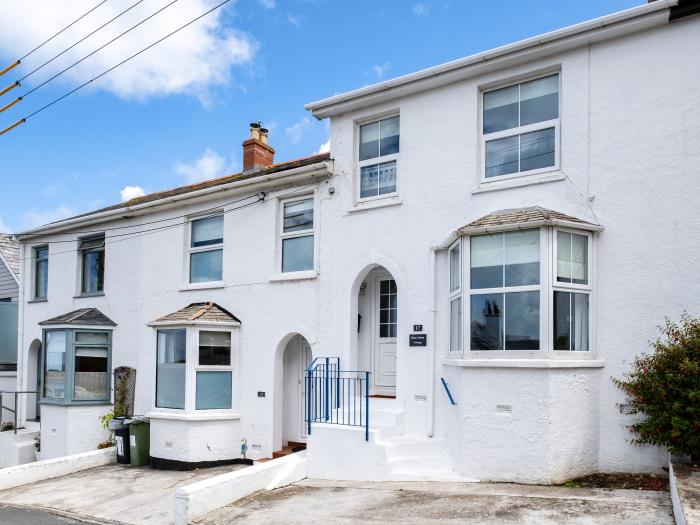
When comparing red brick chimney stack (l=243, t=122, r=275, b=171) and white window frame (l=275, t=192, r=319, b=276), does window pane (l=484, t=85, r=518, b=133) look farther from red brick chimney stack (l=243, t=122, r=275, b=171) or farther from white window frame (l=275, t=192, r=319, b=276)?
red brick chimney stack (l=243, t=122, r=275, b=171)

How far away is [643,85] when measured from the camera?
30.4 feet

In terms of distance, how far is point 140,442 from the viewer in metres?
13.4

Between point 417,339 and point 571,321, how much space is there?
2686 mm

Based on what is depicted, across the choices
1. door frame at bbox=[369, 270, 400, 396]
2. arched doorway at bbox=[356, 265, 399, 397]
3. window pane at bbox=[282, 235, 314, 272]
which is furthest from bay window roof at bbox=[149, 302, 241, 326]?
door frame at bbox=[369, 270, 400, 396]

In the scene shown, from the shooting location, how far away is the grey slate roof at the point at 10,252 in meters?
21.8

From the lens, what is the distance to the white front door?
39.3 ft

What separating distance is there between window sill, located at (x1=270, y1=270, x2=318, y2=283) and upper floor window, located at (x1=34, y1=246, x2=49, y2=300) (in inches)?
360

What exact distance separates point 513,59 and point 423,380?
535cm

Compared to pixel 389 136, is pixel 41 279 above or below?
below

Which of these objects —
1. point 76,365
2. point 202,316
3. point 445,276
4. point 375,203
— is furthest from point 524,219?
point 76,365

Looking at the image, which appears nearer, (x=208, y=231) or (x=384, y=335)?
(x=384, y=335)

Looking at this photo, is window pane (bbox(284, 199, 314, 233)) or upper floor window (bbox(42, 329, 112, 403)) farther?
upper floor window (bbox(42, 329, 112, 403))

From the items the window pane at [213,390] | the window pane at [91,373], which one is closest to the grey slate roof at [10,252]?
the window pane at [91,373]

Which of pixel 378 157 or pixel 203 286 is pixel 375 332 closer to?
pixel 378 157
